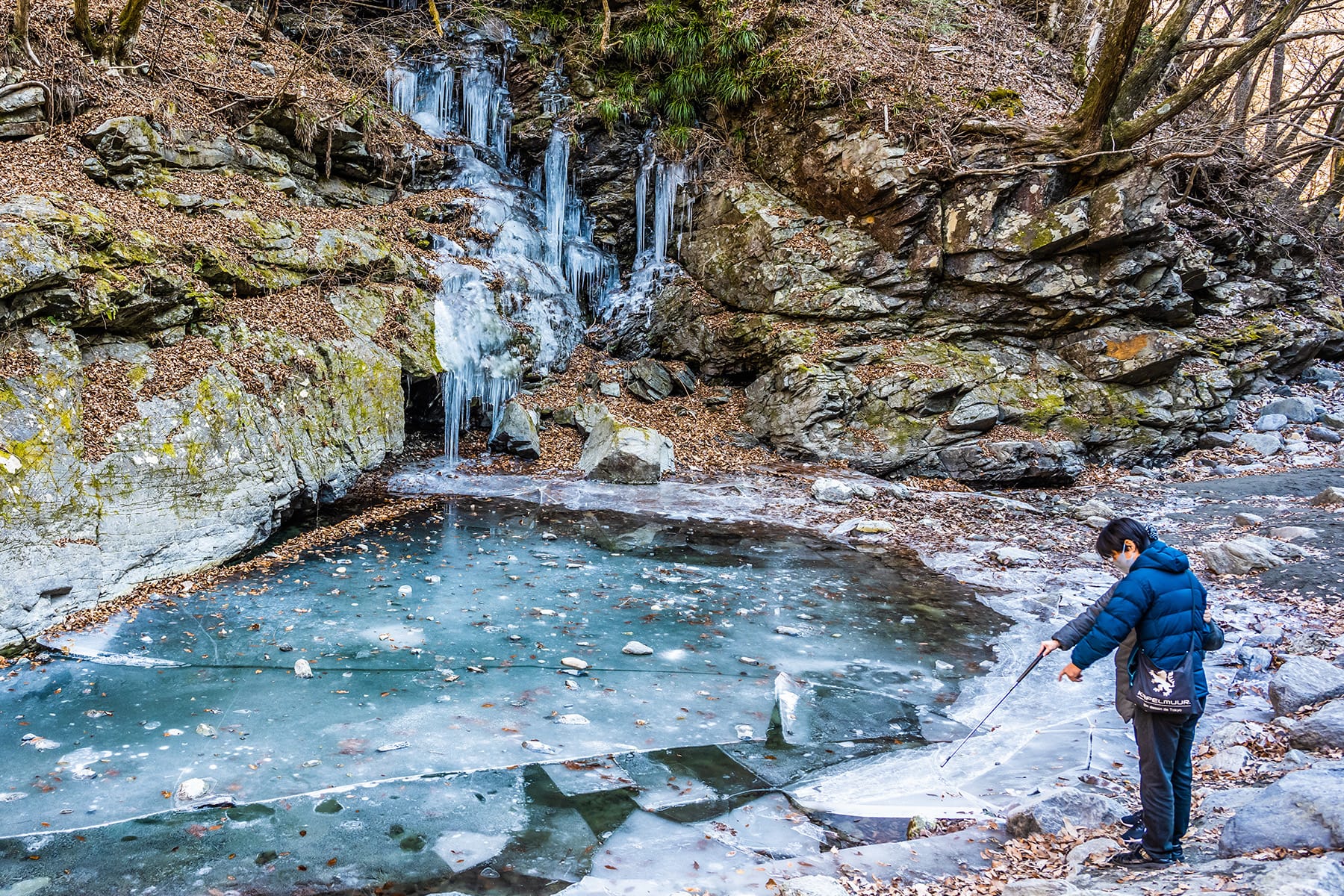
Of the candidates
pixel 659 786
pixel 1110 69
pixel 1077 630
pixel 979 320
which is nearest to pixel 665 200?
pixel 979 320

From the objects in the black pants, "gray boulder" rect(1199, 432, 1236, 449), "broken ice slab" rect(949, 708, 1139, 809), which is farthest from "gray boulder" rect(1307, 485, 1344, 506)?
the black pants

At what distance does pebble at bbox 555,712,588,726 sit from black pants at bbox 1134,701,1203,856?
3.14 metres

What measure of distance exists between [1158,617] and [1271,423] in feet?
43.2

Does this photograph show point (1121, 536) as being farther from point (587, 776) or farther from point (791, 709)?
point (587, 776)

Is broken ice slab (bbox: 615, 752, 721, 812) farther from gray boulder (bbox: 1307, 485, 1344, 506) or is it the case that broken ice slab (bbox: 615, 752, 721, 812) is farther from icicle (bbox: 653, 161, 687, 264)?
icicle (bbox: 653, 161, 687, 264)

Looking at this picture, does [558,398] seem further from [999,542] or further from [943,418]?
[999,542]

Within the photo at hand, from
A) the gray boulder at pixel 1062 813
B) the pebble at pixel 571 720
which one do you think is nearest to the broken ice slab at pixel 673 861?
the pebble at pixel 571 720

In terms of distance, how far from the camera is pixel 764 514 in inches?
410

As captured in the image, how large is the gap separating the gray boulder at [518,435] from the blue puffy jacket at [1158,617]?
1005 centimetres

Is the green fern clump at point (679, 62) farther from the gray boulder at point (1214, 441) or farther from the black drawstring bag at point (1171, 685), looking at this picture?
the black drawstring bag at point (1171, 685)

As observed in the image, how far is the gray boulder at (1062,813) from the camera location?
139 inches

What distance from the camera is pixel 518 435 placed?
41.1ft

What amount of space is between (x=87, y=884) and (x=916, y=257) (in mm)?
13293

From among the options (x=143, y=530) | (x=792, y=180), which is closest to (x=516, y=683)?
(x=143, y=530)
